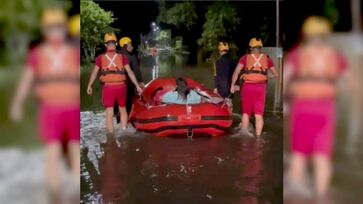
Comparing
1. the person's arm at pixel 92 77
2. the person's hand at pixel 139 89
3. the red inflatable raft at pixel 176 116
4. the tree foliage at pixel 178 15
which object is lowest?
the red inflatable raft at pixel 176 116

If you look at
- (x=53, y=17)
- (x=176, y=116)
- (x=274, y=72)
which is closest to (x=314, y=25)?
(x=274, y=72)

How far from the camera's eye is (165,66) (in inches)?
99.3

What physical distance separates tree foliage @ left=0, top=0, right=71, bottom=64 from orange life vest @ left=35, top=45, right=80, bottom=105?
0.06 metres

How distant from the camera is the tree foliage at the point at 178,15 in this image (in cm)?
227

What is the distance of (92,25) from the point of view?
2068 millimetres

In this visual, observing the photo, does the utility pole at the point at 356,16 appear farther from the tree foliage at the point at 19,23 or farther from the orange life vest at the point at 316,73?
the tree foliage at the point at 19,23

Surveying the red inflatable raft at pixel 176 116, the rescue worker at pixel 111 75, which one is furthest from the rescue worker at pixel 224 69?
the rescue worker at pixel 111 75

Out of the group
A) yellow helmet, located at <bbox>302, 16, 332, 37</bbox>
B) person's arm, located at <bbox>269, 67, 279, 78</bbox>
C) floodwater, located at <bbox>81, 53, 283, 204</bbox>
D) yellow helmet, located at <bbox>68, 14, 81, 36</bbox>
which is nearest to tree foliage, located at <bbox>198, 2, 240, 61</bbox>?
floodwater, located at <bbox>81, 53, 283, 204</bbox>

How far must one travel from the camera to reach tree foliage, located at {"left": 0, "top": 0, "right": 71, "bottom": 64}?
1515 millimetres

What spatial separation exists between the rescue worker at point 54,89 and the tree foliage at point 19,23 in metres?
0.02

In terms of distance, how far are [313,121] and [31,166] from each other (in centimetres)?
80

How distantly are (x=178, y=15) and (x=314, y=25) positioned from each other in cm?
82

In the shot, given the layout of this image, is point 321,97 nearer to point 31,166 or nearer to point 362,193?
point 362,193

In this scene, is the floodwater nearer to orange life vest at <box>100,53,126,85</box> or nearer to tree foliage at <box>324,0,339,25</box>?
orange life vest at <box>100,53,126,85</box>
